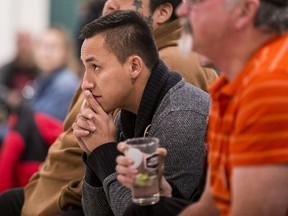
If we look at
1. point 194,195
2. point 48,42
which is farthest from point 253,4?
point 48,42

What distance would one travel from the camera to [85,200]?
9.05 feet

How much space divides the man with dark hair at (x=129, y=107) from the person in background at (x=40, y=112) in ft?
5.38

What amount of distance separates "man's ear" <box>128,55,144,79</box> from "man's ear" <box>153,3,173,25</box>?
44 cm

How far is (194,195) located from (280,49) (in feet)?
2.21

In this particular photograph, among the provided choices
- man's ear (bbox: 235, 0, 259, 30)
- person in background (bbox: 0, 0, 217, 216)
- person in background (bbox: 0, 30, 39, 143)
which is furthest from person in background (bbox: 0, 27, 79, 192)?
man's ear (bbox: 235, 0, 259, 30)

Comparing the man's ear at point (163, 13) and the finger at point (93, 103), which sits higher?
the man's ear at point (163, 13)

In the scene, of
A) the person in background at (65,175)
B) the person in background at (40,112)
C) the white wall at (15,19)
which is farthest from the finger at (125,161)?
the white wall at (15,19)

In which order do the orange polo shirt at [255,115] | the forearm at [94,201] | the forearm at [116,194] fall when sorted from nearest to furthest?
the orange polo shirt at [255,115]
the forearm at [116,194]
the forearm at [94,201]

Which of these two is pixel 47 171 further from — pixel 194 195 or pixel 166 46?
pixel 194 195

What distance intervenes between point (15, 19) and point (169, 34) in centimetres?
666

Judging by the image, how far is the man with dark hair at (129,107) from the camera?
8.46 feet

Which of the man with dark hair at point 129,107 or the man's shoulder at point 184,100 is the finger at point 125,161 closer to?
the man with dark hair at point 129,107

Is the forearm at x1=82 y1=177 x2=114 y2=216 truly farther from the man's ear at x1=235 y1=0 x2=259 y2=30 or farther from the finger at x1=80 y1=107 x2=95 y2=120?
the man's ear at x1=235 y1=0 x2=259 y2=30

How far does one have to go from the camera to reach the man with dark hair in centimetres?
258
